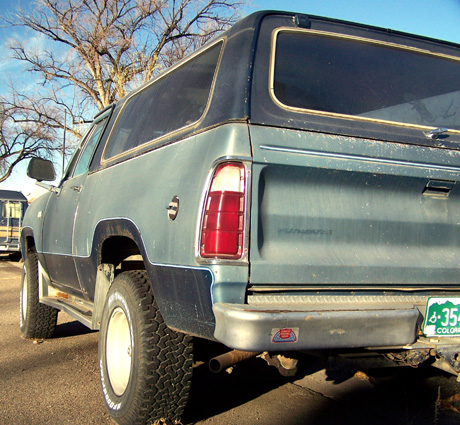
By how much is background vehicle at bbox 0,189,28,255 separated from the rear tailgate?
49.5ft

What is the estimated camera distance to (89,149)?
15.1ft

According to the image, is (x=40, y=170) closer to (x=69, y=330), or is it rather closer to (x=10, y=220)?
(x=69, y=330)

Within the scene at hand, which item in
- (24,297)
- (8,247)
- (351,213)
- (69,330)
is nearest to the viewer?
(351,213)

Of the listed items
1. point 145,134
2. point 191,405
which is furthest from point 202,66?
point 191,405

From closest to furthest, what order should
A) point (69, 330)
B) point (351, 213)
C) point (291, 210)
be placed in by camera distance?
point (291, 210), point (351, 213), point (69, 330)

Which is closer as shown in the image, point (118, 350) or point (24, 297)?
point (118, 350)

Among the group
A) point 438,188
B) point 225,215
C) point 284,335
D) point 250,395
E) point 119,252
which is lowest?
point 250,395

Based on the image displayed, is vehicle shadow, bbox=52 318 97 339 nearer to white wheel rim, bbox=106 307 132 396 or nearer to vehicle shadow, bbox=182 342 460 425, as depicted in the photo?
vehicle shadow, bbox=182 342 460 425

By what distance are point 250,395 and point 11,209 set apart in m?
14.6

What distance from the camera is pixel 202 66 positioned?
299 cm

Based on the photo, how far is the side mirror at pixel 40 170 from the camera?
4.88 m

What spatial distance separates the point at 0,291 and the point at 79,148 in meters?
5.43

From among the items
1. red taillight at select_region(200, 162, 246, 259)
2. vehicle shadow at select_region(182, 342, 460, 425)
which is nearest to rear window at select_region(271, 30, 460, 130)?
red taillight at select_region(200, 162, 246, 259)

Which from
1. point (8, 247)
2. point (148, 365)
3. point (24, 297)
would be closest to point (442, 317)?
point (148, 365)
